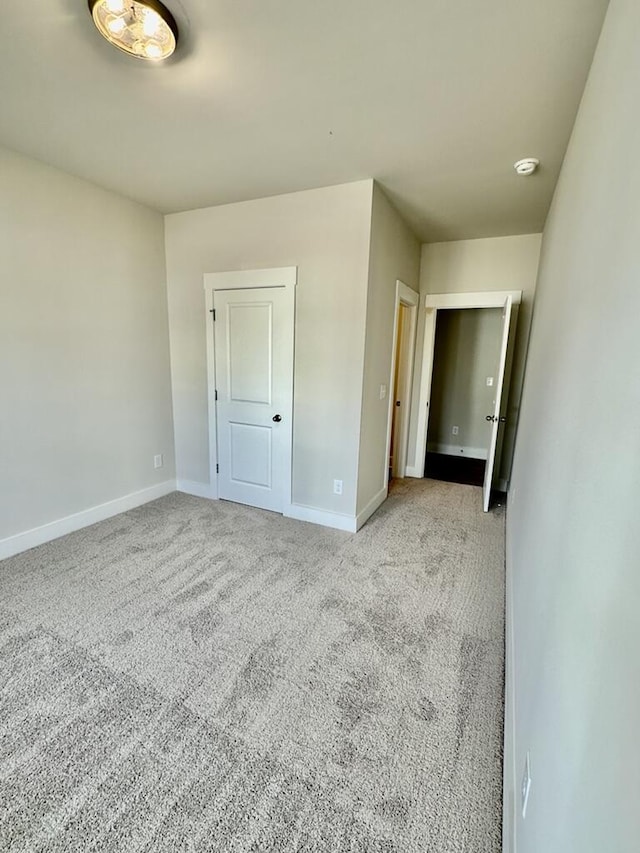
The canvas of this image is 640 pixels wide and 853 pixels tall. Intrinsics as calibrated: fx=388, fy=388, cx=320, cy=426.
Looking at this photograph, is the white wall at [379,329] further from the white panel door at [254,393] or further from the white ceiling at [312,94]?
the white panel door at [254,393]

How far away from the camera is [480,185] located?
2.72 m

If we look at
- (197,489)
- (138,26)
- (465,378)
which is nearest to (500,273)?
(465,378)

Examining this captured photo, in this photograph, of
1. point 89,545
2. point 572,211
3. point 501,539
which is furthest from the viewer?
point 501,539

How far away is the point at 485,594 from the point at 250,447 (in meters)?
2.22

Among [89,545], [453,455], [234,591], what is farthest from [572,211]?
[453,455]

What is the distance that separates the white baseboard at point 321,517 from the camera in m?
3.23

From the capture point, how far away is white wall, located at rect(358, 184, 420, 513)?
2959 mm

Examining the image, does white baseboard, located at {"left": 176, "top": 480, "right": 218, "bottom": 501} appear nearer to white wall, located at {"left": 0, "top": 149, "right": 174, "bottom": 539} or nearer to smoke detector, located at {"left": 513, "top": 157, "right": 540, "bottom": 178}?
white wall, located at {"left": 0, "top": 149, "right": 174, "bottom": 539}

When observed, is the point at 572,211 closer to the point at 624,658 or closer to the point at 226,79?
the point at 226,79

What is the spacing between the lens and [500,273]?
395cm

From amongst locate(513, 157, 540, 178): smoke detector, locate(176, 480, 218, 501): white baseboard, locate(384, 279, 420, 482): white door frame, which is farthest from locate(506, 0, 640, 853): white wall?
locate(176, 480, 218, 501): white baseboard

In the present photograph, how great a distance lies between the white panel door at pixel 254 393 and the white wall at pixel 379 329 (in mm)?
658

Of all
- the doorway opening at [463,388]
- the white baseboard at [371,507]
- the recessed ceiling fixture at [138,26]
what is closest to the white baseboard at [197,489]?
the white baseboard at [371,507]

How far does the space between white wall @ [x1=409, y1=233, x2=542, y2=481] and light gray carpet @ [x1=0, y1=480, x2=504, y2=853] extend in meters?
1.91
